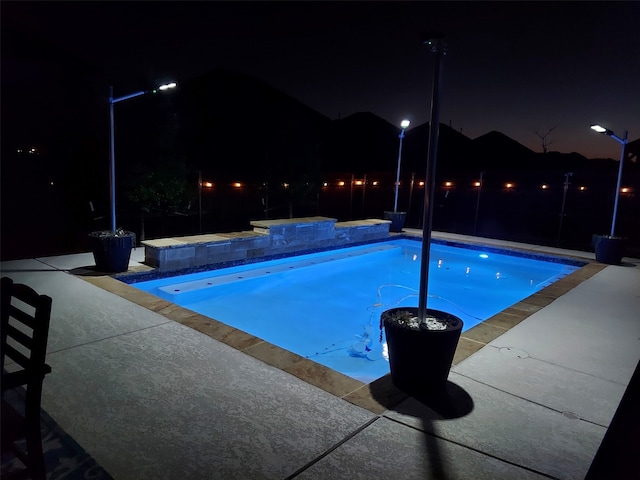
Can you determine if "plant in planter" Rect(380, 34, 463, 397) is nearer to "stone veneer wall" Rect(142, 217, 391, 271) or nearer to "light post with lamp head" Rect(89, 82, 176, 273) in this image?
"light post with lamp head" Rect(89, 82, 176, 273)

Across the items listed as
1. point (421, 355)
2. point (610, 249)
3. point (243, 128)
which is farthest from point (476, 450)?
point (243, 128)

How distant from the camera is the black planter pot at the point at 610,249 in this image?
27.3ft

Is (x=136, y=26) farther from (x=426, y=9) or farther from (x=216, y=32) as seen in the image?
(x=426, y=9)

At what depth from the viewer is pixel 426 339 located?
2.65m

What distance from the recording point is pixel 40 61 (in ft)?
40.2

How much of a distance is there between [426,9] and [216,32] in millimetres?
9287

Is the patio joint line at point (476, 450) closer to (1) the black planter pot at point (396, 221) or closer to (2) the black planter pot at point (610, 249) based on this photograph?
(2) the black planter pot at point (610, 249)

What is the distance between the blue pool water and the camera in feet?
17.4

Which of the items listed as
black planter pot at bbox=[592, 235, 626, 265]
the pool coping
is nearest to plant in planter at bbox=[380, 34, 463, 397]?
the pool coping

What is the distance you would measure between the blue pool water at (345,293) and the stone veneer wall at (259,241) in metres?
0.25

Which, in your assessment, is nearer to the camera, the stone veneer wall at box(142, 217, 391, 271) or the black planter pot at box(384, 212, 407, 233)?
the stone veneer wall at box(142, 217, 391, 271)

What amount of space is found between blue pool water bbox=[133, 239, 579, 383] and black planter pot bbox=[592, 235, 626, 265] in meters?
0.65

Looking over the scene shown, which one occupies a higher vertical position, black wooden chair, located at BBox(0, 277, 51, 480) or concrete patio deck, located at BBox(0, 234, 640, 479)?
black wooden chair, located at BBox(0, 277, 51, 480)

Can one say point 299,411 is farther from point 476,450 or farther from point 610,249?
point 610,249
